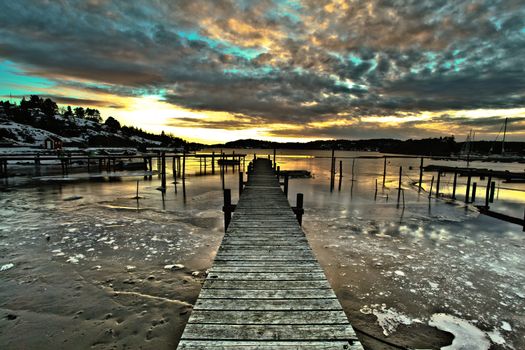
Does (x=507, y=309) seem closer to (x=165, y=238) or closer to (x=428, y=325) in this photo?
(x=428, y=325)

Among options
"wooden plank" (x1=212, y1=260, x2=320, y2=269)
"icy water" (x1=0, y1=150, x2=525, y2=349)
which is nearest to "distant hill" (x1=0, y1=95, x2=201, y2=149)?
"icy water" (x1=0, y1=150, x2=525, y2=349)

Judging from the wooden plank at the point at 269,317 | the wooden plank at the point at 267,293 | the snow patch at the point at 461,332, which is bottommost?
the snow patch at the point at 461,332

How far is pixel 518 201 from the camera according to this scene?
23469mm

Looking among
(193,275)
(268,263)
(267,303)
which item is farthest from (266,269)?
(193,275)

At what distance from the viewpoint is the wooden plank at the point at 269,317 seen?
11.6 ft

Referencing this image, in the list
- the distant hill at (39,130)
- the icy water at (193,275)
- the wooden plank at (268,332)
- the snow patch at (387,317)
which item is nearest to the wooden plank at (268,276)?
the wooden plank at (268,332)

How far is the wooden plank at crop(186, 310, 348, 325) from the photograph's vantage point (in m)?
3.53

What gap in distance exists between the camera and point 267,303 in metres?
4.00

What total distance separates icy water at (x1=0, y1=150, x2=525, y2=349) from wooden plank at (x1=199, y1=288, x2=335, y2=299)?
1739 mm

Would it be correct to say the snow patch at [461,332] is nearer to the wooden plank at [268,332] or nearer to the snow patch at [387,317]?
the snow patch at [387,317]

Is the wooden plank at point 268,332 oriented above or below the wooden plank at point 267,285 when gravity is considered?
above

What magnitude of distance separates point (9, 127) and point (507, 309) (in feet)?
358

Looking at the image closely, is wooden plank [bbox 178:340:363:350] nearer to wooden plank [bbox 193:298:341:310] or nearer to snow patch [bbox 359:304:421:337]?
wooden plank [bbox 193:298:341:310]

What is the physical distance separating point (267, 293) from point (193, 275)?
4074 mm
